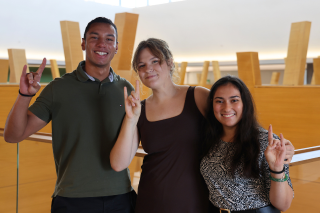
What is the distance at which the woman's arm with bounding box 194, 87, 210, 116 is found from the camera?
1.64 meters

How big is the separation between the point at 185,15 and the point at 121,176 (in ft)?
41.2

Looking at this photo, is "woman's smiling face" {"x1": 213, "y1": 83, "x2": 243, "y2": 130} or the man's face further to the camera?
the man's face

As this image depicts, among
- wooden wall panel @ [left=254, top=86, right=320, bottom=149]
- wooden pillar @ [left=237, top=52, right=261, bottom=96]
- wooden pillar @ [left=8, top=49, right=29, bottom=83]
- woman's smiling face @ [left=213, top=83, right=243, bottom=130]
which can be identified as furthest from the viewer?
wooden pillar @ [left=8, top=49, right=29, bottom=83]

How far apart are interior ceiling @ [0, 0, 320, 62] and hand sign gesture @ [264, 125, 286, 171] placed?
34.0 feet

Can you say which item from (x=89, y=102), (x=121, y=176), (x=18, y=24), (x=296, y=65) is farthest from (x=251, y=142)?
(x=18, y=24)

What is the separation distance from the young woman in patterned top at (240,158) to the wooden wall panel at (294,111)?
372cm

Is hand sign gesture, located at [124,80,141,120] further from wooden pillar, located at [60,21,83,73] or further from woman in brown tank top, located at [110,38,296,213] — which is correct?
wooden pillar, located at [60,21,83,73]

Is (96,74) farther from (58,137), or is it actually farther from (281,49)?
(281,49)

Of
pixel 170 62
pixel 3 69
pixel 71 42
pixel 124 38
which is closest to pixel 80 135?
pixel 170 62

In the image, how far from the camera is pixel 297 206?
5.03 ft

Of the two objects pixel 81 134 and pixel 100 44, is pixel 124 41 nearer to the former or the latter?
pixel 100 44

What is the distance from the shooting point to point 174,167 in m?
1.55

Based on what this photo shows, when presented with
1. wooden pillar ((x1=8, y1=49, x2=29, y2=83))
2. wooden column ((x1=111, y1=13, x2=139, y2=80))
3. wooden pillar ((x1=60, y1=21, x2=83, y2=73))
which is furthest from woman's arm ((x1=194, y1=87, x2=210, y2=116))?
wooden pillar ((x1=8, y1=49, x2=29, y2=83))

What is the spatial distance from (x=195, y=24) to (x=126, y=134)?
1236cm
